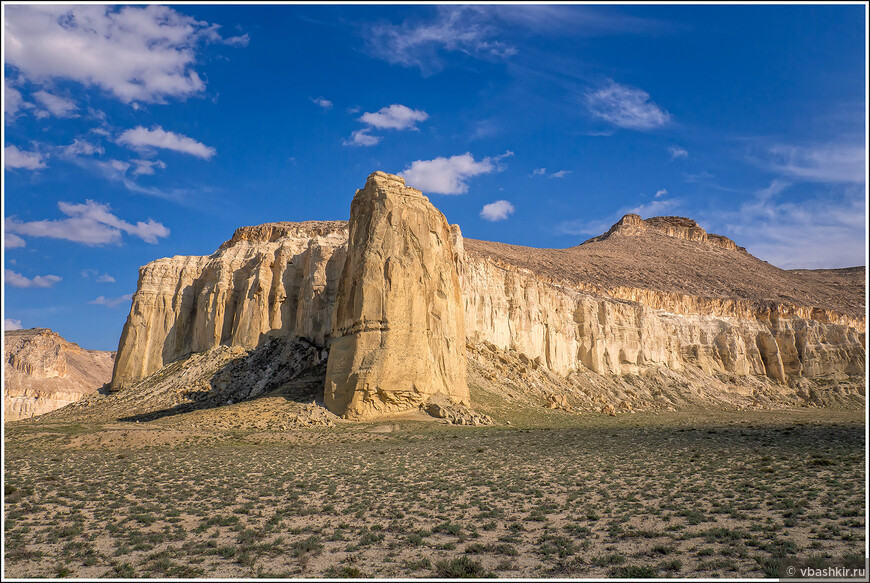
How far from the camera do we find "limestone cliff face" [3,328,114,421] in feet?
338

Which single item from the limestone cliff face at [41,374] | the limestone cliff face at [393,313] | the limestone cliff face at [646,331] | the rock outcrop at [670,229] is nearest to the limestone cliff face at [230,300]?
the limestone cliff face at [393,313]

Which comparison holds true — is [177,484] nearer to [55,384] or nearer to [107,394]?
[107,394]

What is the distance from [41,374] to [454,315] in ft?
327

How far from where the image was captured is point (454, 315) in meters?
45.0

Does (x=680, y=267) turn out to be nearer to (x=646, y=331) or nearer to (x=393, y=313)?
(x=646, y=331)

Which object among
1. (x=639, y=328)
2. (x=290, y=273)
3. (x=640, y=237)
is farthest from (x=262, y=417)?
(x=640, y=237)

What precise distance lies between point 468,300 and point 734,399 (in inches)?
1434

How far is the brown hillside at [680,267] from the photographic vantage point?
98.2 m

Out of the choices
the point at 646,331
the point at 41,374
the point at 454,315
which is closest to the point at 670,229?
the point at 646,331

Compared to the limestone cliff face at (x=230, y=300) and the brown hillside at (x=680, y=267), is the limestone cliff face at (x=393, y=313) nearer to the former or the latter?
the limestone cliff face at (x=230, y=300)

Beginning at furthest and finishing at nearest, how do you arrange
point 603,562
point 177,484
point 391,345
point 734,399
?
point 734,399, point 391,345, point 177,484, point 603,562

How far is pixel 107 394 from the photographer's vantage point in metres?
59.8

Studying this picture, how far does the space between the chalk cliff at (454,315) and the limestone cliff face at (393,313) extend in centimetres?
10

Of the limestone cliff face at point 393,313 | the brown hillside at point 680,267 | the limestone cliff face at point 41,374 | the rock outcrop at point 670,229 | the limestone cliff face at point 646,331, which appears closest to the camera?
the limestone cliff face at point 393,313
